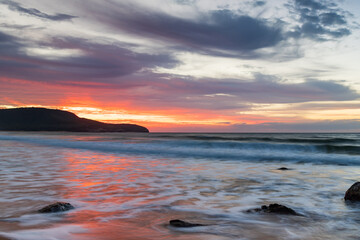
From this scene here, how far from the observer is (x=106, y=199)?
6.29m

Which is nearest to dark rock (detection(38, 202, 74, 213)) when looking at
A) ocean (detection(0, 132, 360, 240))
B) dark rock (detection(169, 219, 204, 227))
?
ocean (detection(0, 132, 360, 240))

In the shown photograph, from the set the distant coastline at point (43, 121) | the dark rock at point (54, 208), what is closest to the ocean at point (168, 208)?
→ the dark rock at point (54, 208)

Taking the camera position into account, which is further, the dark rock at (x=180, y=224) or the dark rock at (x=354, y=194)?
the dark rock at (x=354, y=194)

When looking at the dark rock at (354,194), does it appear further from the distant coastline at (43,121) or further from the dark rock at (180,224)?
the distant coastline at (43,121)

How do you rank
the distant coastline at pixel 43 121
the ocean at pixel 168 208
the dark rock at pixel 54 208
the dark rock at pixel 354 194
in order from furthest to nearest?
the distant coastline at pixel 43 121 < the dark rock at pixel 354 194 < the dark rock at pixel 54 208 < the ocean at pixel 168 208

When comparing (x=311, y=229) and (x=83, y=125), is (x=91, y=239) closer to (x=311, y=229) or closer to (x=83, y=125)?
(x=311, y=229)

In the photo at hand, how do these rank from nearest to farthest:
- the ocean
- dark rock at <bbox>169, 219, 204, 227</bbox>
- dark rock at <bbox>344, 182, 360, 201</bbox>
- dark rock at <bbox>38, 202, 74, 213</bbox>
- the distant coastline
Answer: the ocean → dark rock at <bbox>169, 219, 204, 227</bbox> → dark rock at <bbox>38, 202, 74, 213</bbox> → dark rock at <bbox>344, 182, 360, 201</bbox> → the distant coastline

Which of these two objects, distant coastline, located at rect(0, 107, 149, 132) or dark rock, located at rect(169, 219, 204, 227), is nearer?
dark rock, located at rect(169, 219, 204, 227)

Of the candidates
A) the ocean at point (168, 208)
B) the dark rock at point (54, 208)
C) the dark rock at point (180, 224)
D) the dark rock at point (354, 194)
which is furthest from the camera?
the dark rock at point (354, 194)

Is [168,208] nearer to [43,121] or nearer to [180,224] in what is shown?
[180,224]

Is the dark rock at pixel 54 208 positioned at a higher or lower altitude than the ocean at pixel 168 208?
higher

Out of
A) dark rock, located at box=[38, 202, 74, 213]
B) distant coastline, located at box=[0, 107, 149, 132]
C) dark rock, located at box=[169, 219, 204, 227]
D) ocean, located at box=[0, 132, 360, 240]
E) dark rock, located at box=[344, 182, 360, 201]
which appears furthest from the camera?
distant coastline, located at box=[0, 107, 149, 132]

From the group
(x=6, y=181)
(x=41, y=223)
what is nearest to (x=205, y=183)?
(x=41, y=223)

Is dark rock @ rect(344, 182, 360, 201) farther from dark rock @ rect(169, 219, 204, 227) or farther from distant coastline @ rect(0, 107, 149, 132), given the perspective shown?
distant coastline @ rect(0, 107, 149, 132)
